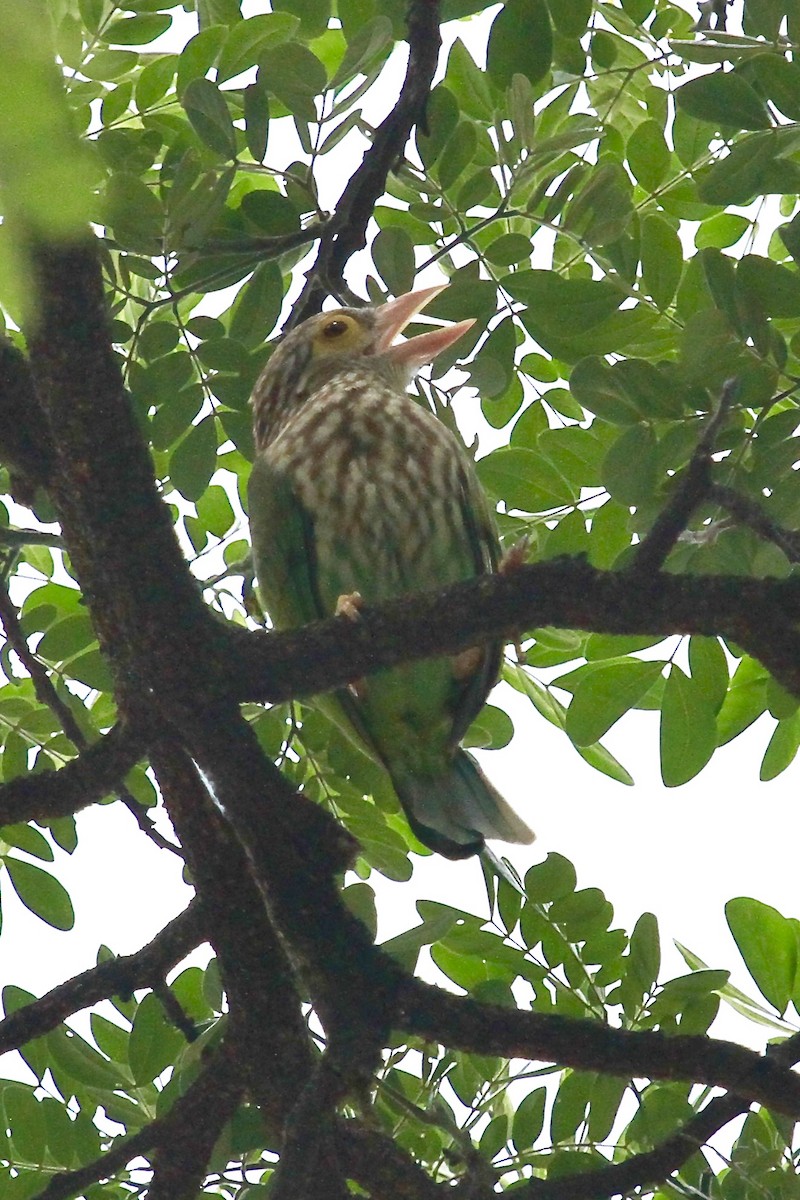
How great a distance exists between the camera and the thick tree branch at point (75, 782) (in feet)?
7.32

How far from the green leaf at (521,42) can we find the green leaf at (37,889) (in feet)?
6.41

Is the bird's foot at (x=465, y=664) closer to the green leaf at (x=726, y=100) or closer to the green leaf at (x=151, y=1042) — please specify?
the green leaf at (x=151, y=1042)

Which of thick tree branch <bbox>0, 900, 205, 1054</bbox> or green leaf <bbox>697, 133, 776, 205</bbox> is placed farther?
thick tree branch <bbox>0, 900, 205, 1054</bbox>

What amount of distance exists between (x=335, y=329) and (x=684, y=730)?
65.6 inches

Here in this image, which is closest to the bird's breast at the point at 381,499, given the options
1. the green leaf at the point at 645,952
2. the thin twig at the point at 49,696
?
the thin twig at the point at 49,696

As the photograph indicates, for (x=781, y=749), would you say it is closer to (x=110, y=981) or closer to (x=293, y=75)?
(x=110, y=981)

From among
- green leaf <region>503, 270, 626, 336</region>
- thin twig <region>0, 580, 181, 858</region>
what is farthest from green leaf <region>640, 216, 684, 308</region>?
thin twig <region>0, 580, 181, 858</region>

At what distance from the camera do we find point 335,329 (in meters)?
3.70

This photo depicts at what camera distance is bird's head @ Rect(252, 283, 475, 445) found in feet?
11.4

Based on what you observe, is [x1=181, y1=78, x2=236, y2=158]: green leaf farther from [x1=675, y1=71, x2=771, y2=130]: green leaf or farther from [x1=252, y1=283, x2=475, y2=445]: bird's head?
[x1=252, y1=283, x2=475, y2=445]: bird's head

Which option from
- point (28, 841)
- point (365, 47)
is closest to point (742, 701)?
point (365, 47)

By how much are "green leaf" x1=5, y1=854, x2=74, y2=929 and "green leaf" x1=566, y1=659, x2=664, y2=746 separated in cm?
122

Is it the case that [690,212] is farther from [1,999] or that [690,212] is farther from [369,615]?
[1,999]

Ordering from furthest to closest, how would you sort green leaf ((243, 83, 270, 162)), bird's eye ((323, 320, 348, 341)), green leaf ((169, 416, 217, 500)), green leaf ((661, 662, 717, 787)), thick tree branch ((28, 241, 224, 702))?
bird's eye ((323, 320, 348, 341))
green leaf ((169, 416, 217, 500))
green leaf ((661, 662, 717, 787))
green leaf ((243, 83, 270, 162))
thick tree branch ((28, 241, 224, 702))
